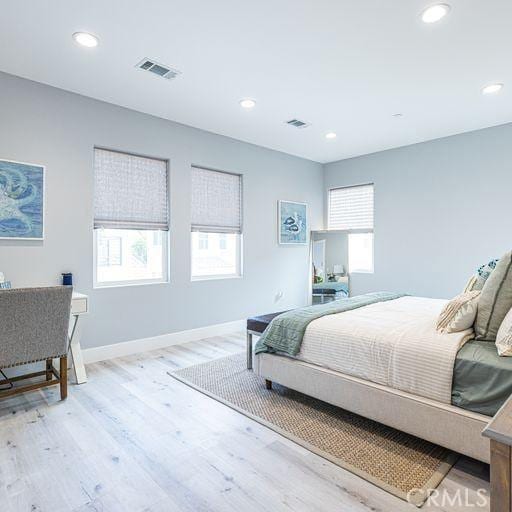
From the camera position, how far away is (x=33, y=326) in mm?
2371

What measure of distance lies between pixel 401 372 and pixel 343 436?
54 cm

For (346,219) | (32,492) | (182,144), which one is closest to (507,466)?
(32,492)

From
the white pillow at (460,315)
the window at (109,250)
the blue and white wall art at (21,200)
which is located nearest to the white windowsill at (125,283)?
the window at (109,250)

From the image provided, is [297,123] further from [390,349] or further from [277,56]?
[390,349]

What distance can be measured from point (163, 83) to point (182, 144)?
104 centimetres

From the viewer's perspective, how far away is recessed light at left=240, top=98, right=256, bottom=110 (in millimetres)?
3436

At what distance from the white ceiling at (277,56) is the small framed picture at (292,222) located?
5.02 ft

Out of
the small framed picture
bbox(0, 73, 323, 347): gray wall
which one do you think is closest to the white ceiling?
bbox(0, 73, 323, 347): gray wall

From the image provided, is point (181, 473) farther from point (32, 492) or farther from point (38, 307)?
point (38, 307)

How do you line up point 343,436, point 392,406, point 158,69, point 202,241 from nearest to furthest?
point 392,406 < point 343,436 < point 158,69 < point 202,241

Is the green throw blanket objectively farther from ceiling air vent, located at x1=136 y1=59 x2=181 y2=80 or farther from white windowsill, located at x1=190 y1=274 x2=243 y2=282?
ceiling air vent, located at x1=136 y1=59 x2=181 y2=80

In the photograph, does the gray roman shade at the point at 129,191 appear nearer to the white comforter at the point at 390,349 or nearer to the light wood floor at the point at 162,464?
the light wood floor at the point at 162,464

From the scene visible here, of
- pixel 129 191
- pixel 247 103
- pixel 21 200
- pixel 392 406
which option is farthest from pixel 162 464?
pixel 247 103

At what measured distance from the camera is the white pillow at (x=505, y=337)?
1690mm
